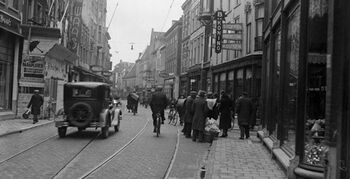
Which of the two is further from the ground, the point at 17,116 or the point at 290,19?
the point at 290,19

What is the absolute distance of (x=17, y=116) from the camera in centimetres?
2258

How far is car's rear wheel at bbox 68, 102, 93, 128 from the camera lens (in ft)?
48.3

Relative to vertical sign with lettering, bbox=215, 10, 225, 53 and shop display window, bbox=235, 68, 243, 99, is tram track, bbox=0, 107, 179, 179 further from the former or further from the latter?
shop display window, bbox=235, 68, 243, 99

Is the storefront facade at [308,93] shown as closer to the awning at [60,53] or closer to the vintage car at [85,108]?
the vintage car at [85,108]

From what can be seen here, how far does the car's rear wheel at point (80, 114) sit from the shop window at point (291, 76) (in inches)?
263

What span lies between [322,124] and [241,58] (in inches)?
816

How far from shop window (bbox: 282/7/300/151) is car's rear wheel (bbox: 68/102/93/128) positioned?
263 inches

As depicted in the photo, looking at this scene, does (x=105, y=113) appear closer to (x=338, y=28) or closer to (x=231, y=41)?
(x=338, y=28)

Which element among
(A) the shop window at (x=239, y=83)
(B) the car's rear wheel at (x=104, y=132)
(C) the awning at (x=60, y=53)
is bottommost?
(B) the car's rear wheel at (x=104, y=132)

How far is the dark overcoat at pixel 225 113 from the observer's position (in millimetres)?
15914

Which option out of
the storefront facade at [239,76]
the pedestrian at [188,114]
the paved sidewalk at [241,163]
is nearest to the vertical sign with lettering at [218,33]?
the storefront facade at [239,76]

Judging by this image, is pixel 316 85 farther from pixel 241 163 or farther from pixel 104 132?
pixel 104 132

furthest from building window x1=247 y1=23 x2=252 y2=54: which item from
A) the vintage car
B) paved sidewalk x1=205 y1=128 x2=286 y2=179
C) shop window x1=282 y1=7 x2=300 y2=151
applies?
shop window x1=282 y1=7 x2=300 y2=151

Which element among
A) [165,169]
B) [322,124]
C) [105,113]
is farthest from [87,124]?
[322,124]
